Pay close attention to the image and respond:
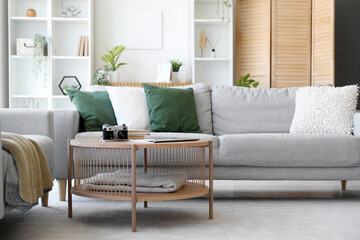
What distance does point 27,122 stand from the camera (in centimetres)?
315

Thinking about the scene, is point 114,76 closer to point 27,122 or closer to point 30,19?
point 30,19

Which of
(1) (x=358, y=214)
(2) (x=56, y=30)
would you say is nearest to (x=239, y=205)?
(1) (x=358, y=214)

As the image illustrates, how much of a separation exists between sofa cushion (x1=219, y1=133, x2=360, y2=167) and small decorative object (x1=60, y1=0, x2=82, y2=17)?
145 inches

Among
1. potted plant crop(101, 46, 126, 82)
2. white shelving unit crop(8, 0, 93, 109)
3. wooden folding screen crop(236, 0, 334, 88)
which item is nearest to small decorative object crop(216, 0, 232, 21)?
wooden folding screen crop(236, 0, 334, 88)

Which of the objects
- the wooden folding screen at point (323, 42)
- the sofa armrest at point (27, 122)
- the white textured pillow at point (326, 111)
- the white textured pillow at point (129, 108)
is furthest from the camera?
the wooden folding screen at point (323, 42)

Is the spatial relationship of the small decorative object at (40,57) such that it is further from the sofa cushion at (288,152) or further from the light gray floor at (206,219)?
the sofa cushion at (288,152)

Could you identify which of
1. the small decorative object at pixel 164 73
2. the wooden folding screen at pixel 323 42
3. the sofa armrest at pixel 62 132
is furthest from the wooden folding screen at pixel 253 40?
the sofa armrest at pixel 62 132

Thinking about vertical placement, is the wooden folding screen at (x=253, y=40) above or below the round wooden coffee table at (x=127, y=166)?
above

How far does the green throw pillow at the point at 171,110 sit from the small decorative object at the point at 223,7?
274cm

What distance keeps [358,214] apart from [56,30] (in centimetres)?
456

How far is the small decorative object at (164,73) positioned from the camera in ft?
19.9

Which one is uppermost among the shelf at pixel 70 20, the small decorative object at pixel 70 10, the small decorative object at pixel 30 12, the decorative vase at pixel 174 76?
the small decorative object at pixel 70 10

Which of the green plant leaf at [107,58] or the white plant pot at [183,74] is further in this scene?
the white plant pot at [183,74]

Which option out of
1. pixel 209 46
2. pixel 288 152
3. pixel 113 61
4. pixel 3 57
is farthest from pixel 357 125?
pixel 3 57
